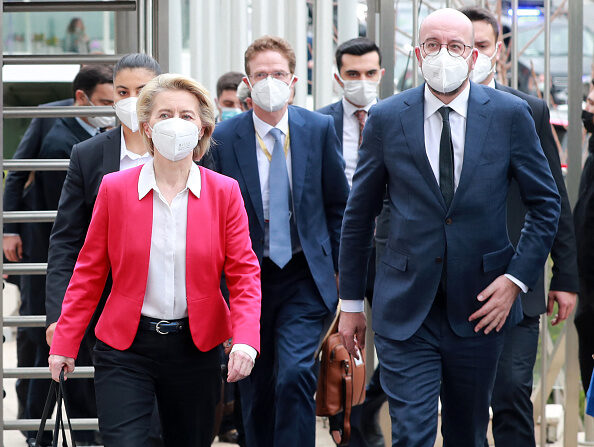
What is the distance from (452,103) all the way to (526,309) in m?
1.15

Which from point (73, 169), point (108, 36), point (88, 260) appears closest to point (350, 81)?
point (73, 169)

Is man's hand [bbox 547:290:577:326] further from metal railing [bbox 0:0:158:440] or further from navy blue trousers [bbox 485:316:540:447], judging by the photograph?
metal railing [bbox 0:0:158:440]

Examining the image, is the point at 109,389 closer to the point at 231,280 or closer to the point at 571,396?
the point at 231,280

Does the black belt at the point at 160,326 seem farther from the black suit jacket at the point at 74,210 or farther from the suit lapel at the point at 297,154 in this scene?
the suit lapel at the point at 297,154

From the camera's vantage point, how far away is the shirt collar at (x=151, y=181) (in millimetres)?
4070

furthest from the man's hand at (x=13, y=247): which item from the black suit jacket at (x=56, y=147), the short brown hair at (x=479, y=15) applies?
the short brown hair at (x=479, y=15)

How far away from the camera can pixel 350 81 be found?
6145mm

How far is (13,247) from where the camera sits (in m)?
7.02

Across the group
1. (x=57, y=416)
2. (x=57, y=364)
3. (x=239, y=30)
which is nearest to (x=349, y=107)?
(x=57, y=364)

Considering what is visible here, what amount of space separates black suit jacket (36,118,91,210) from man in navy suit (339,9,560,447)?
2601 millimetres

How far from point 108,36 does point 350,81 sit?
10964 millimetres

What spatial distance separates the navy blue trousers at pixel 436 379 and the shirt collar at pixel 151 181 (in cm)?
95

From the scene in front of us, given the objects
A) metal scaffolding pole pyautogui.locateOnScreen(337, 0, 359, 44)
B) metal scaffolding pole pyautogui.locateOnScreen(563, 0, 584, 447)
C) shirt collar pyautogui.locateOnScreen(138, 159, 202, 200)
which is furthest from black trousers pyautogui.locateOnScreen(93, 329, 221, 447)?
metal scaffolding pole pyautogui.locateOnScreen(337, 0, 359, 44)

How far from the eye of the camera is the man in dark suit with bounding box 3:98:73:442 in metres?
6.64
